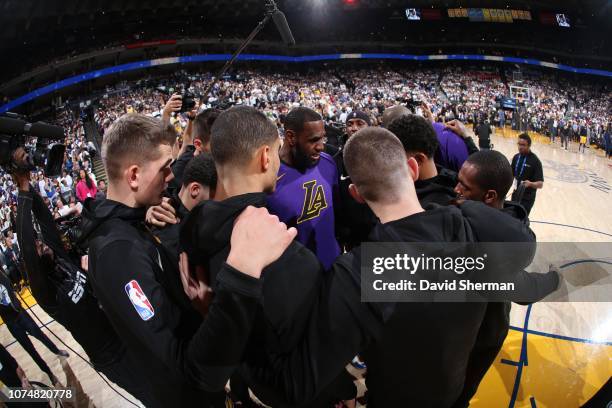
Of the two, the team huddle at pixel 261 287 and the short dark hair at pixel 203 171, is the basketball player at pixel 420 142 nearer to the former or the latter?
the team huddle at pixel 261 287

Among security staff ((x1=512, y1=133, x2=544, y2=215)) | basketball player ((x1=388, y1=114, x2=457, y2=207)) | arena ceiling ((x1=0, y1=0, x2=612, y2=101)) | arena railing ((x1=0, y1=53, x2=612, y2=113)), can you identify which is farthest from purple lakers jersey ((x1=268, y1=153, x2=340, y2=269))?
arena railing ((x1=0, y1=53, x2=612, y2=113))

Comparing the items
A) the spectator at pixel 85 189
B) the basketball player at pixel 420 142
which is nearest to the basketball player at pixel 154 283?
the basketball player at pixel 420 142

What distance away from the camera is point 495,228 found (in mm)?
1606

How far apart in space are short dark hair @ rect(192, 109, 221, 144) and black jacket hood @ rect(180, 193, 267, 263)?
248 cm

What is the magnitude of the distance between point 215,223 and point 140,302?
45 cm

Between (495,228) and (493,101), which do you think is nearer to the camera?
(495,228)

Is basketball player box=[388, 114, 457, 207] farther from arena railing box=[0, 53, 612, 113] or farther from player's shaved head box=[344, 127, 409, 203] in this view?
arena railing box=[0, 53, 612, 113]

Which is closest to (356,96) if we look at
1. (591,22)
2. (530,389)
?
(591,22)

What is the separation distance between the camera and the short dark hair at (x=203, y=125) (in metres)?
3.71

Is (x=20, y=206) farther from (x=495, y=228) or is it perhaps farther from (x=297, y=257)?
(x=495, y=228)

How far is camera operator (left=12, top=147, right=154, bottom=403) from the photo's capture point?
2219 millimetres

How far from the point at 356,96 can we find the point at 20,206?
85.4 feet

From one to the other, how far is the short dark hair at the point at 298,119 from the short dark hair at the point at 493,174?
1.32 m

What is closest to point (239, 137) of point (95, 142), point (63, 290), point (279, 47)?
point (63, 290)
